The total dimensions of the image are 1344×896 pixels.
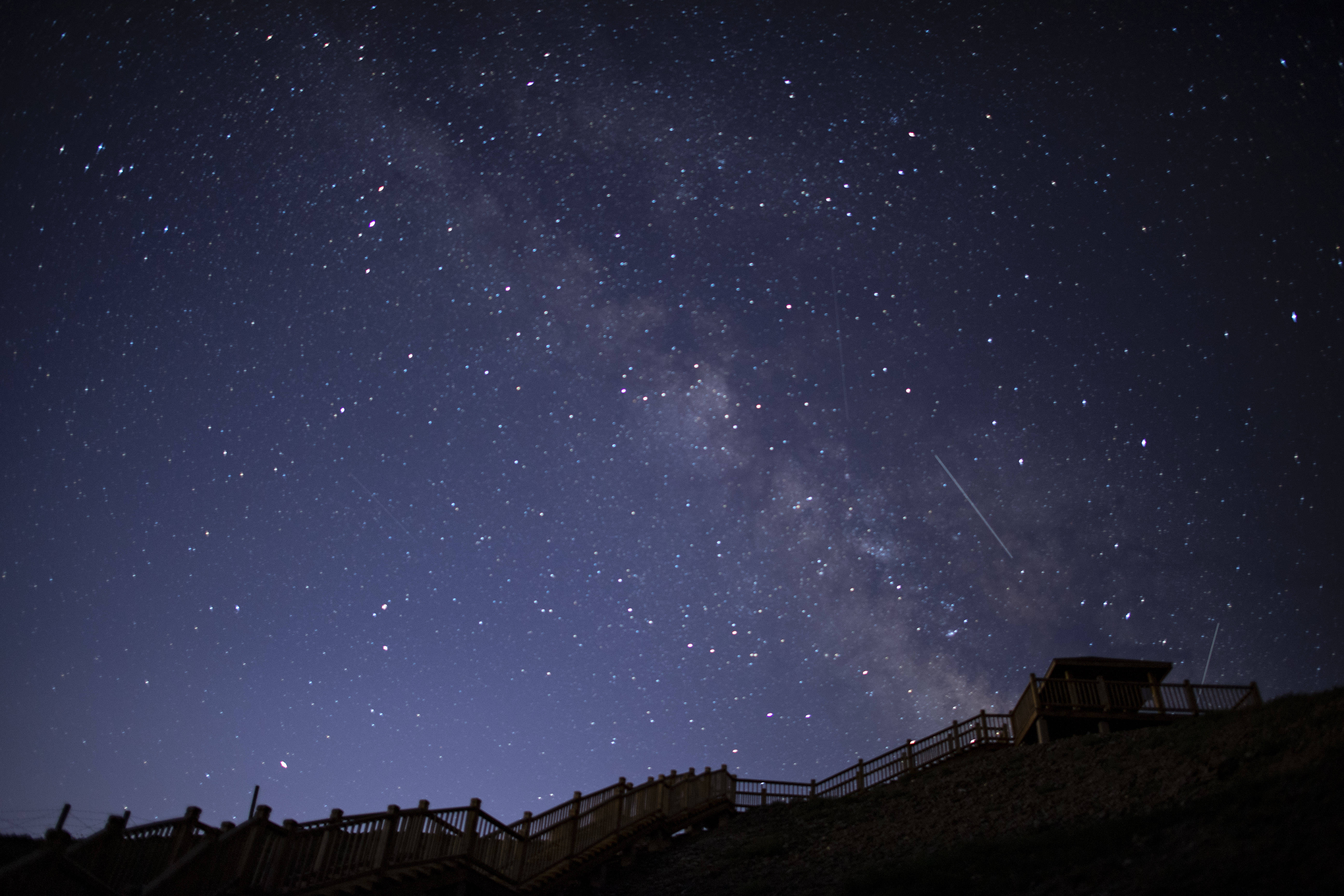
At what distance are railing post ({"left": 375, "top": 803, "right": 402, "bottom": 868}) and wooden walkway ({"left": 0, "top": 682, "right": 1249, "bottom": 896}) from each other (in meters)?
0.01

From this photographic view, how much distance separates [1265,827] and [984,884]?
3.54 meters

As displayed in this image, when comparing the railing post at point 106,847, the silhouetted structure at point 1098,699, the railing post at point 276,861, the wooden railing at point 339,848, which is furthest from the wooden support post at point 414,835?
the silhouetted structure at point 1098,699

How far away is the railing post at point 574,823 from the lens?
1652 cm

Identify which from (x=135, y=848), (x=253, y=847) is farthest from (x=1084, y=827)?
(x=135, y=848)

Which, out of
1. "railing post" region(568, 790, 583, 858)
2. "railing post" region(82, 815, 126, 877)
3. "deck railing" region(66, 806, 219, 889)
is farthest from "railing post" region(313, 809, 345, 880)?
"railing post" region(568, 790, 583, 858)

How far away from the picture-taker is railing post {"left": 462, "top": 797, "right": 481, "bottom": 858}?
45.1ft

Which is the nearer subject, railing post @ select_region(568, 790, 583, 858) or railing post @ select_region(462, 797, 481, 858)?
railing post @ select_region(462, 797, 481, 858)

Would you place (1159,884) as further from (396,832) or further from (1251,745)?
(396,832)

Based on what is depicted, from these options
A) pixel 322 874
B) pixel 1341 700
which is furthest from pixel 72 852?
pixel 1341 700

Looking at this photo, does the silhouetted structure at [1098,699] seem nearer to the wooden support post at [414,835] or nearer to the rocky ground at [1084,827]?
the rocky ground at [1084,827]

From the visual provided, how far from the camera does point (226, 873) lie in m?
10.1

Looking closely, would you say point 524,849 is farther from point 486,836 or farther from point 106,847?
point 106,847

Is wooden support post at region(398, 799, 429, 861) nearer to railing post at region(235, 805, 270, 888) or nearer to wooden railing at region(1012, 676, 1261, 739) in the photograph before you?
railing post at region(235, 805, 270, 888)

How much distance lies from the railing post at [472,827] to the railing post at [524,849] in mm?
1335
